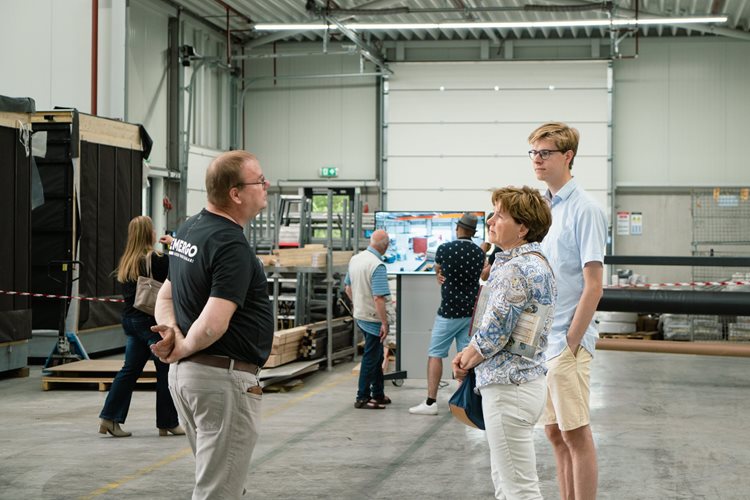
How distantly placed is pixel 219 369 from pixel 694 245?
63.9 feet

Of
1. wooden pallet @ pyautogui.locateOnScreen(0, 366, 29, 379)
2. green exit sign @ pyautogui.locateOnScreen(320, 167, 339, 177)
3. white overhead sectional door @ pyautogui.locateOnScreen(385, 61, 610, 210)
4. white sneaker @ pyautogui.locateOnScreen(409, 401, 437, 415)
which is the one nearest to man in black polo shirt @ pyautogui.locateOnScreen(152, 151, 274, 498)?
white sneaker @ pyautogui.locateOnScreen(409, 401, 437, 415)

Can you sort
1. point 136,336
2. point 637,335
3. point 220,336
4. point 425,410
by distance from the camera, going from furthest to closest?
point 637,335
point 425,410
point 136,336
point 220,336

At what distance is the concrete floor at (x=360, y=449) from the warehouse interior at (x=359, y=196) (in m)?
0.04

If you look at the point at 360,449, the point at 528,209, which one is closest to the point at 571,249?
the point at 528,209

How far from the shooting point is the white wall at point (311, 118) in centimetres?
2302

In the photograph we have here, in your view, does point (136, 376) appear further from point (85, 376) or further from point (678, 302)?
point (678, 302)

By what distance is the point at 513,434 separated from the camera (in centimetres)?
366

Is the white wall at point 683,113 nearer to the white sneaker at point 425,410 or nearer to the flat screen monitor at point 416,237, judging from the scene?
the flat screen monitor at point 416,237

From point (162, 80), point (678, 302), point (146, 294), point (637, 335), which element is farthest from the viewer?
point (162, 80)

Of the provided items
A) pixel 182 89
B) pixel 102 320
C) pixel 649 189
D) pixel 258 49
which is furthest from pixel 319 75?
pixel 102 320

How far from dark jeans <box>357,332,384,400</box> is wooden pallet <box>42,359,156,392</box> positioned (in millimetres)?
2650

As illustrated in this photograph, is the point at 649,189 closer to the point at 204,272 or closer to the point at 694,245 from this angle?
the point at 694,245

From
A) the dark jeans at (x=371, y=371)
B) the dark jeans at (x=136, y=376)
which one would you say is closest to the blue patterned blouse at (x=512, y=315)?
the dark jeans at (x=136, y=376)

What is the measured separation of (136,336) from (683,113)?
57.2ft
